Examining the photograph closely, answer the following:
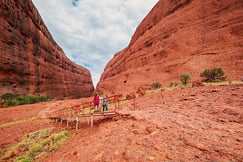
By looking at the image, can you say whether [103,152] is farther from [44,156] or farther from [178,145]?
[44,156]

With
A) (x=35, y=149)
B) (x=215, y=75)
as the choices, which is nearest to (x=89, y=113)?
(x=35, y=149)

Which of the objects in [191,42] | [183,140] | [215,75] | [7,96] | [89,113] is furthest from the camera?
[7,96]

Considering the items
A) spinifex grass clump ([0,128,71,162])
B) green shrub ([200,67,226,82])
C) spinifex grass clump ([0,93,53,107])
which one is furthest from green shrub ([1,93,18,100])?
green shrub ([200,67,226,82])

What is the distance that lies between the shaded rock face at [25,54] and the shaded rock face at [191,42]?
20.2 m

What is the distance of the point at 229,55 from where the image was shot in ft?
42.3

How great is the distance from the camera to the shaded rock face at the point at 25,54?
18.4 m

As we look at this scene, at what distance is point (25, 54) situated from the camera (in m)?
22.1

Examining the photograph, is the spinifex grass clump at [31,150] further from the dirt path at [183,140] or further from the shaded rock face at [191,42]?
the shaded rock face at [191,42]

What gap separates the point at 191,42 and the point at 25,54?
30.7 metres

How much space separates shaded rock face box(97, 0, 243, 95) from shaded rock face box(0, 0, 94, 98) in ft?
66.3

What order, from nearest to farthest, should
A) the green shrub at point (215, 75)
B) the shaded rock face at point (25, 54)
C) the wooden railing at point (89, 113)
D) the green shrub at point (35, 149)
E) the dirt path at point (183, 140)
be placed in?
1. the dirt path at point (183, 140)
2. the green shrub at point (35, 149)
3. the wooden railing at point (89, 113)
4. the green shrub at point (215, 75)
5. the shaded rock face at point (25, 54)

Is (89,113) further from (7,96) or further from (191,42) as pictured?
(7,96)

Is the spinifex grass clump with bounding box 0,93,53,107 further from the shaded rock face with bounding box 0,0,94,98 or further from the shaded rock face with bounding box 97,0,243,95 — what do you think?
the shaded rock face with bounding box 97,0,243,95

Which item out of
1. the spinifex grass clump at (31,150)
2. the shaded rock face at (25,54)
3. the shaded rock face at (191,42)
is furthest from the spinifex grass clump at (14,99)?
the shaded rock face at (191,42)
